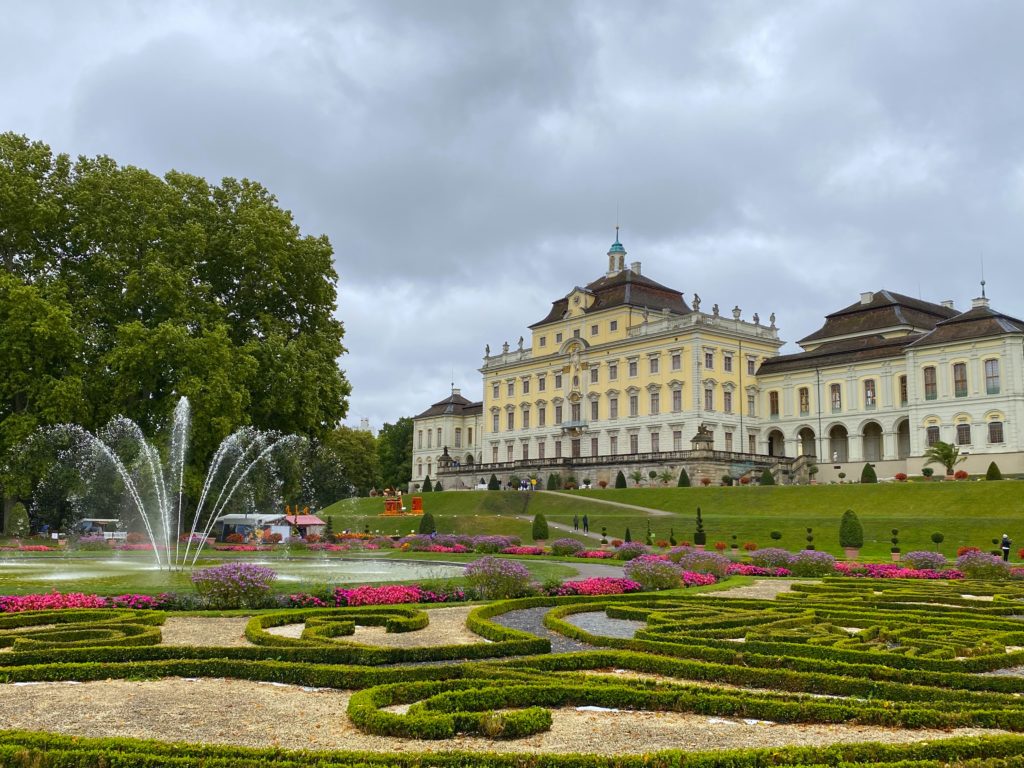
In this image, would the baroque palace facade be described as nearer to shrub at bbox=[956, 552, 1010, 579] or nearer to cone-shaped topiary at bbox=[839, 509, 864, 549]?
cone-shaped topiary at bbox=[839, 509, 864, 549]

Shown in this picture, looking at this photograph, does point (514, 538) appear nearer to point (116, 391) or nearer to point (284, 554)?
point (284, 554)

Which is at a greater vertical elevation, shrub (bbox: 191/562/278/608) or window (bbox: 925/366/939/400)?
window (bbox: 925/366/939/400)

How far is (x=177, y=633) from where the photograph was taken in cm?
1009

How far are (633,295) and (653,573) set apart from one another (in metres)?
50.4

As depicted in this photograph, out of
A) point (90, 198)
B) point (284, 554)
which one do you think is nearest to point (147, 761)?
point (284, 554)

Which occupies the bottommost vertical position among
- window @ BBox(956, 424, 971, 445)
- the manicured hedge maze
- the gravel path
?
the gravel path

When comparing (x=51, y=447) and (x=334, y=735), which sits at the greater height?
(x=51, y=447)

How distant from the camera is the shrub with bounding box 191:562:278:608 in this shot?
12.4 meters

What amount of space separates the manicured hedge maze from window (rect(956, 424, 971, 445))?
40.7 meters

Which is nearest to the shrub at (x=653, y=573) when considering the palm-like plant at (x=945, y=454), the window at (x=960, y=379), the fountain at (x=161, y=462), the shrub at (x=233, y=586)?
the shrub at (x=233, y=586)

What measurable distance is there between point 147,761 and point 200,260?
91.8 feet

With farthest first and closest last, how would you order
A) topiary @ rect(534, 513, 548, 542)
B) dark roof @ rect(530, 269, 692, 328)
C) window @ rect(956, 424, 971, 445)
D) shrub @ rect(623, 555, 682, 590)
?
dark roof @ rect(530, 269, 692, 328) → window @ rect(956, 424, 971, 445) → topiary @ rect(534, 513, 548, 542) → shrub @ rect(623, 555, 682, 590)

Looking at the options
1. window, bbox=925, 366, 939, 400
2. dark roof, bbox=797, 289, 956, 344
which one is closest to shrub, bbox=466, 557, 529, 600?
window, bbox=925, 366, 939, 400

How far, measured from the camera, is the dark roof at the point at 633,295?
64.3m
